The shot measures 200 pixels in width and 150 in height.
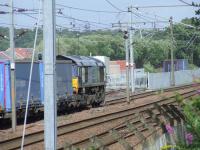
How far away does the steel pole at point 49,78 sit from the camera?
5.40 metres

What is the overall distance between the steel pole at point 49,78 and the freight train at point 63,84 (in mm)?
18172

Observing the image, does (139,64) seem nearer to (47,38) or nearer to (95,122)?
(95,122)

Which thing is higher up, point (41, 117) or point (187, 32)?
point (187, 32)

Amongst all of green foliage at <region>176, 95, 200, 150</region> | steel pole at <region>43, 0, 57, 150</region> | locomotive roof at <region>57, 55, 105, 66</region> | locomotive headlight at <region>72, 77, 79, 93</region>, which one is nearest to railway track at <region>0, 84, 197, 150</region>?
green foliage at <region>176, 95, 200, 150</region>

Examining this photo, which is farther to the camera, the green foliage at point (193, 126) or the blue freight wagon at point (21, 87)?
the blue freight wagon at point (21, 87)

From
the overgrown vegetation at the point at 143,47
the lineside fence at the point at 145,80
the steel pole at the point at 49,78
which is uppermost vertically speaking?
the overgrown vegetation at the point at 143,47

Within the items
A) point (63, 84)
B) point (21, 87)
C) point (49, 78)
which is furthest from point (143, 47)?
point (49, 78)

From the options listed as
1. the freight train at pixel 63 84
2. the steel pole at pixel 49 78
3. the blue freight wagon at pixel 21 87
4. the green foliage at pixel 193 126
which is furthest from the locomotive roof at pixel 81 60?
the steel pole at pixel 49 78

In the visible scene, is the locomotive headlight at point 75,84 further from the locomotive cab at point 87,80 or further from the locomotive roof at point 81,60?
the locomotive roof at point 81,60

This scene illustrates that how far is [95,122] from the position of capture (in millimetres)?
24031

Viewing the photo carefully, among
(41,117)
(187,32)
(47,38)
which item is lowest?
(41,117)

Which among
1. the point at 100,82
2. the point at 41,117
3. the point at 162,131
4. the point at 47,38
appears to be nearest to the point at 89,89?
the point at 100,82

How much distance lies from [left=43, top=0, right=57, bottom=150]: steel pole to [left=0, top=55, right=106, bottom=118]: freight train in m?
18.2

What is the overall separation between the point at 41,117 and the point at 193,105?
2205cm
